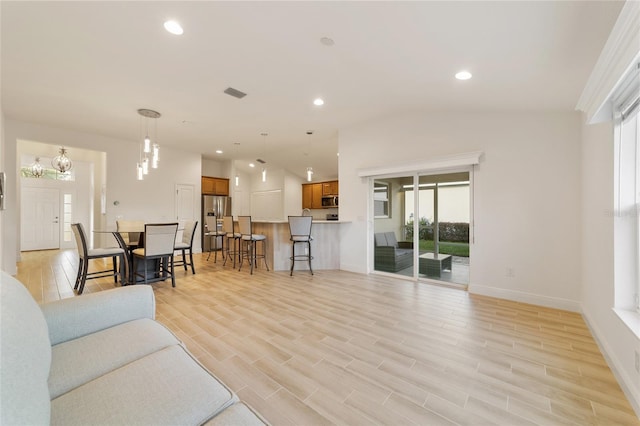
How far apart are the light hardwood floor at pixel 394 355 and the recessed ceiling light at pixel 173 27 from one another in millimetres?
2898

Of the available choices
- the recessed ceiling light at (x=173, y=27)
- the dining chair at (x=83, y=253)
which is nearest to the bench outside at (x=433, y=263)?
the recessed ceiling light at (x=173, y=27)

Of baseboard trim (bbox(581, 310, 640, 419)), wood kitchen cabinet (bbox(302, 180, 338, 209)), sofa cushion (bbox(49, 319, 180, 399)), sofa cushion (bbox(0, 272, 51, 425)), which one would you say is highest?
wood kitchen cabinet (bbox(302, 180, 338, 209))

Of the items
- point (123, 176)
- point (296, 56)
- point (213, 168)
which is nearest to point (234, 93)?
point (296, 56)

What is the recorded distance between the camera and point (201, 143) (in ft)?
22.0

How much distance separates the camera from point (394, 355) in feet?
7.22

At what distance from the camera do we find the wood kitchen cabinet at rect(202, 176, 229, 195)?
8.34 metres

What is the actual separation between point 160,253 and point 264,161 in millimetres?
5304

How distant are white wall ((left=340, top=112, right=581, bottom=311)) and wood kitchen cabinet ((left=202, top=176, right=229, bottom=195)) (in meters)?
6.33

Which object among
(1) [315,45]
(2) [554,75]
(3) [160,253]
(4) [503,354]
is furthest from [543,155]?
(3) [160,253]

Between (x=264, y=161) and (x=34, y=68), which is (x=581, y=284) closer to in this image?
(x=34, y=68)

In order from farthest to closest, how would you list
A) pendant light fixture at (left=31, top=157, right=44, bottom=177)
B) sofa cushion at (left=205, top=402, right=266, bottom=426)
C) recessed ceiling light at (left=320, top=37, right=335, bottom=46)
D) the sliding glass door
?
pendant light fixture at (left=31, top=157, right=44, bottom=177) < the sliding glass door < recessed ceiling light at (left=320, top=37, right=335, bottom=46) < sofa cushion at (left=205, top=402, right=266, bottom=426)

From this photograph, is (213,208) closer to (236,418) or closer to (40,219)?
(40,219)

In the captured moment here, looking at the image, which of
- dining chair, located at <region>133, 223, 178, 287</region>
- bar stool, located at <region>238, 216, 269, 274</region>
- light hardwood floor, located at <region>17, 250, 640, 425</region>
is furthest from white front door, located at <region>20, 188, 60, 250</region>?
bar stool, located at <region>238, 216, 269, 274</region>

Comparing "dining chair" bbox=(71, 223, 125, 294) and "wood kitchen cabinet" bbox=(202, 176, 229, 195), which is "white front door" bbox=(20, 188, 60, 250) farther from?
"dining chair" bbox=(71, 223, 125, 294)
